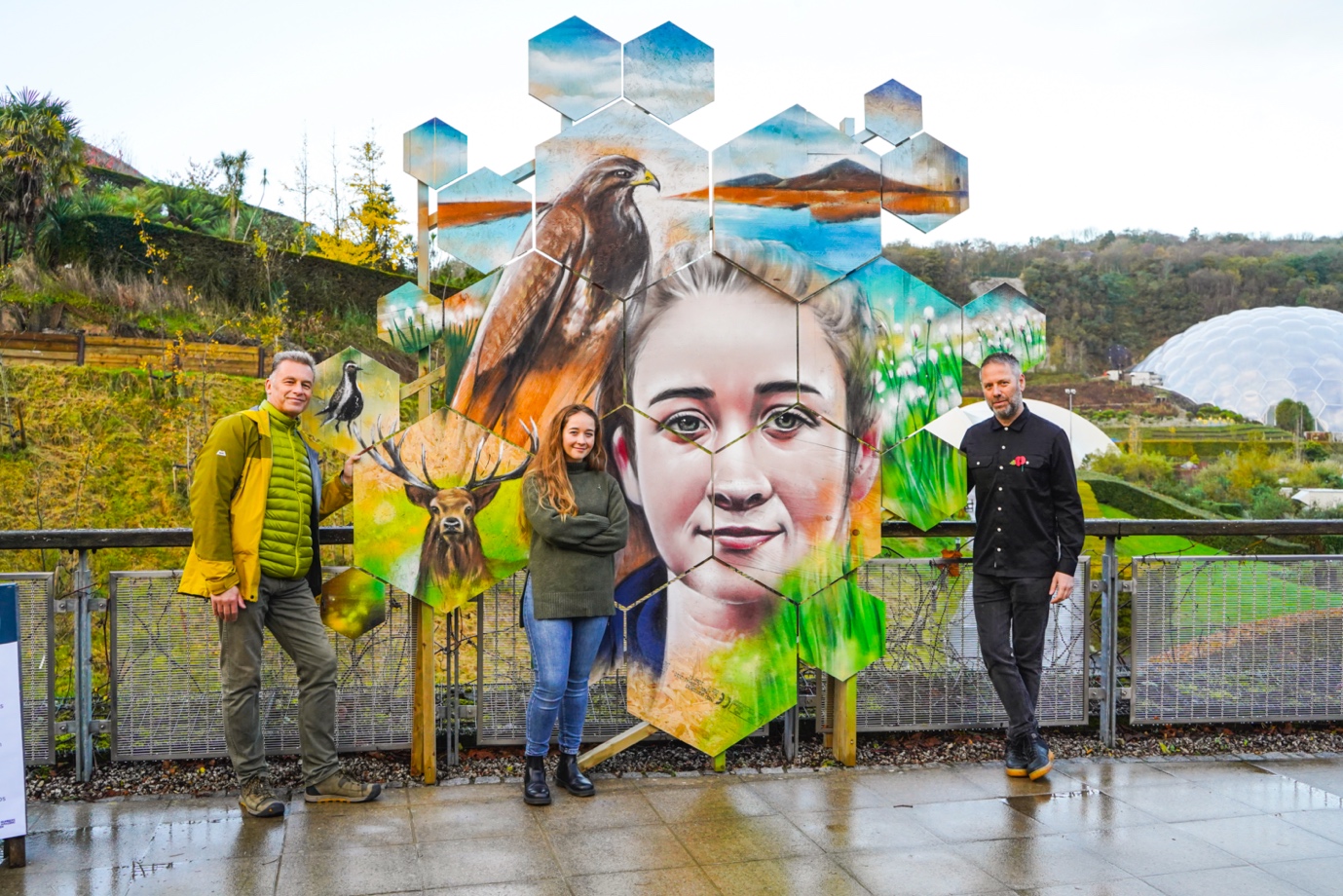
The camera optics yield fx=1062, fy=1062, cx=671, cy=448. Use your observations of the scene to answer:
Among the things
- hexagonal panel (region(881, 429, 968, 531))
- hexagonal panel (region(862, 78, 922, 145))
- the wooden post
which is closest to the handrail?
hexagonal panel (region(881, 429, 968, 531))

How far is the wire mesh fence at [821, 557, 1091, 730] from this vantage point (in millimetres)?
5004

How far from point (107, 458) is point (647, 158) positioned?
12.9m

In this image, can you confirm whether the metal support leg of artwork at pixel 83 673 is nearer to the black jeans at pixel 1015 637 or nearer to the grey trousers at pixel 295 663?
the grey trousers at pixel 295 663

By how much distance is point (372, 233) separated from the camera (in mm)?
18656

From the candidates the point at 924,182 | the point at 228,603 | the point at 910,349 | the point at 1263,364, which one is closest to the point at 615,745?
the point at 228,603

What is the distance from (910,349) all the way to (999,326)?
43cm

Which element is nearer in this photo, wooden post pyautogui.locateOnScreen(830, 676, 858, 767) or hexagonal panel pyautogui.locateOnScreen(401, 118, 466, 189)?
hexagonal panel pyautogui.locateOnScreen(401, 118, 466, 189)

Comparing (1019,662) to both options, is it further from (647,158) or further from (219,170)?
(219,170)

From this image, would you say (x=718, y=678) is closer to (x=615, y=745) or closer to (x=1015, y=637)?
(x=615, y=745)

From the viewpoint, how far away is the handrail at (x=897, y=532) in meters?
4.40

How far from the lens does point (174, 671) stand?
4535 millimetres

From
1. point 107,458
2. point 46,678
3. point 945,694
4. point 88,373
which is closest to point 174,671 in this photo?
point 46,678

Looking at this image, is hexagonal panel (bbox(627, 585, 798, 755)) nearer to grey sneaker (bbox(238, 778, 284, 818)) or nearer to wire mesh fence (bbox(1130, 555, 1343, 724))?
grey sneaker (bbox(238, 778, 284, 818))

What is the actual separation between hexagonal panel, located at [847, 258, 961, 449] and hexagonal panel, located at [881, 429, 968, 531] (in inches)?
2.8
